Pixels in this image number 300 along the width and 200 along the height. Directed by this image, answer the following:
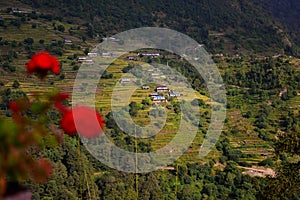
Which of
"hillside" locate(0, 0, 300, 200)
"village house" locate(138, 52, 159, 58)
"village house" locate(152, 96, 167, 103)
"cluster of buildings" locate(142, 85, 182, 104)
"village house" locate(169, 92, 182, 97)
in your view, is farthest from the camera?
"village house" locate(138, 52, 159, 58)

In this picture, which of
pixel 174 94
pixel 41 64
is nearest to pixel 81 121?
pixel 41 64

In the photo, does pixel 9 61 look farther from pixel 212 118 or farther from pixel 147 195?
pixel 147 195

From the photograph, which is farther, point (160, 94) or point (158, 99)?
point (160, 94)

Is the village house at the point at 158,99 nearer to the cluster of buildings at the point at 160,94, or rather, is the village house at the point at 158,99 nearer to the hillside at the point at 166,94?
the cluster of buildings at the point at 160,94

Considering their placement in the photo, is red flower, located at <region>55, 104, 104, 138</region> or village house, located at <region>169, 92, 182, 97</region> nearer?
red flower, located at <region>55, 104, 104, 138</region>

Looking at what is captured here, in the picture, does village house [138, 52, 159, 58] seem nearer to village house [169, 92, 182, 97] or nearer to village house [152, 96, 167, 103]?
village house [169, 92, 182, 97]

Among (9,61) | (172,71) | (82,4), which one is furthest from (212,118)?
(82,4)

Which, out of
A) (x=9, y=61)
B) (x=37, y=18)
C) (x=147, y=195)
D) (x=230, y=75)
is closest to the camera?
(x=147, y=195)

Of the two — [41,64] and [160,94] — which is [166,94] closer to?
[160,94]

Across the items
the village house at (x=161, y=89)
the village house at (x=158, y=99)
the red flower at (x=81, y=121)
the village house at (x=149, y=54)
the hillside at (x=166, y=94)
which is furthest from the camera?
the village house at (x=149, y=54)

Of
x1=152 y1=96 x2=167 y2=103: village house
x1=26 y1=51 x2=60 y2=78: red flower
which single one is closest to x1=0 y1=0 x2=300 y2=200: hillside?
x1=152 y1=96 x2=167 y2=103: village house

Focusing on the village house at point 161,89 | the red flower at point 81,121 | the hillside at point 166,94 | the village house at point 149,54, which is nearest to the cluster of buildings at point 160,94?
the village house at point 161,89
